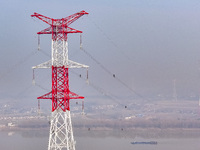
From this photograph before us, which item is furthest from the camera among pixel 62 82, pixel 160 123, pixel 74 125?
pixel 160 123

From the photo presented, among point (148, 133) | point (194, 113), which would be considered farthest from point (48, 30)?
point (194, 113)

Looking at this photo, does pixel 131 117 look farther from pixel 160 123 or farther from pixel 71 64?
pixel 71 64

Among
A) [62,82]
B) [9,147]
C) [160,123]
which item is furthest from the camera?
[160,123]

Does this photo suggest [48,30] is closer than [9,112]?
Yes

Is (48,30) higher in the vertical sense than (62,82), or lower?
higher

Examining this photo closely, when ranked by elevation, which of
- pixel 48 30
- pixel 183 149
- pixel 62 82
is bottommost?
pixel 183 149

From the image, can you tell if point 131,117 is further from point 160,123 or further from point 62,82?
point 62,82

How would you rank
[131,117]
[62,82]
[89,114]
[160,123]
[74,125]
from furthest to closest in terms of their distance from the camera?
[89,114], [131,117], [160,123], [74,125], [62,82]

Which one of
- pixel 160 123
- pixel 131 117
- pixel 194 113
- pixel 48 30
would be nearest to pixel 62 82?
pixel 48 30

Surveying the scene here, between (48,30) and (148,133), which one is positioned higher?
(48,30)
